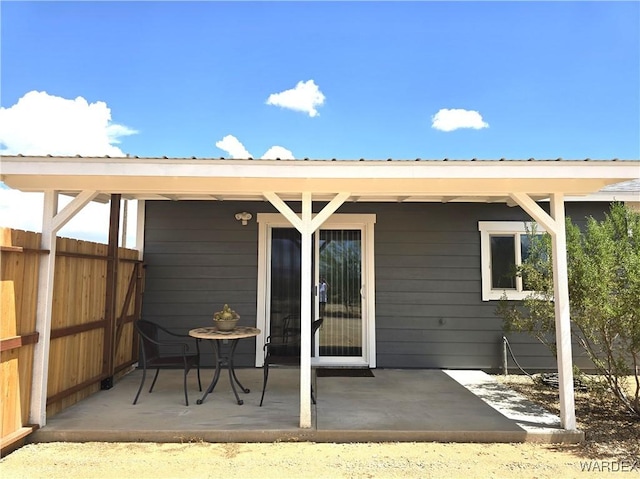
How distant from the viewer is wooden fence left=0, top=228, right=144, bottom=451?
108 inches

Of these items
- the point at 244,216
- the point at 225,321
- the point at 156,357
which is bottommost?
the point at 156,357

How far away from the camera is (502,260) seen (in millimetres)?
5273

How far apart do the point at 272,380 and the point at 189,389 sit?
955 millimetres

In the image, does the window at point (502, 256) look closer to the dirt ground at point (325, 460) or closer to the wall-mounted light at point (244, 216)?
the dirt ground at point (325, 460)

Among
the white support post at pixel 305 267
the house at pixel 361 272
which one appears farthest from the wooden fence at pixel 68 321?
the white support post at pixel 305 267

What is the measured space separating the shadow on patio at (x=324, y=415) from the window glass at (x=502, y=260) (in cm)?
139

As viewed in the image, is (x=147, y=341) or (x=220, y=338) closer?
(x=220, y=338)

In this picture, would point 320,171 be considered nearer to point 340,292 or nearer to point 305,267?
point 305,267

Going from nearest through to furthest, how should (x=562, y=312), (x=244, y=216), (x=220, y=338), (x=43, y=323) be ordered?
(x=43, y=323)
(x=562, y=312)
(x=220, y=338)
(x=244, y=216)

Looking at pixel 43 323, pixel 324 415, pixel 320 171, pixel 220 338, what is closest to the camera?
pixel 320 171

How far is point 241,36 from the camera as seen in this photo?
304 inches

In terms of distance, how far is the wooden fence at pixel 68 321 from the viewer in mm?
2756

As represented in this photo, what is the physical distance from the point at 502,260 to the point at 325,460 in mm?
3846

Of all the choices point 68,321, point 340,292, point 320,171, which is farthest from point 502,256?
point 68,321
